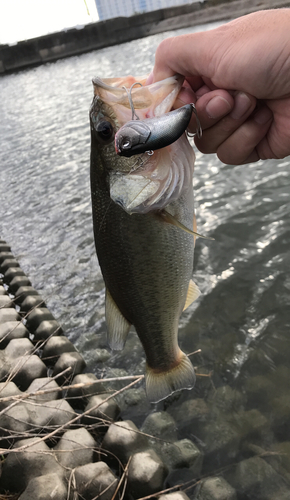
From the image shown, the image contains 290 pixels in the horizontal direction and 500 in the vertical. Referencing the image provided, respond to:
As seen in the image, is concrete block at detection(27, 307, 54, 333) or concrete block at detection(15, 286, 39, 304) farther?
concrete block at detection(15, 286, 39, 304)

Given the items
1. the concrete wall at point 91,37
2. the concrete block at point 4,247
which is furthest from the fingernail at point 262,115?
the concrete wall at point 91,37

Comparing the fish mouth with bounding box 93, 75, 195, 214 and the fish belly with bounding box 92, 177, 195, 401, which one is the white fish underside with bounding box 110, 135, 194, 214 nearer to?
the fish mouth with bounding box 93, 75, 195, 214

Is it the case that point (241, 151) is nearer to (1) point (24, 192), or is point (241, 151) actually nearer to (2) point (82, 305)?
(2) point (82, 305)

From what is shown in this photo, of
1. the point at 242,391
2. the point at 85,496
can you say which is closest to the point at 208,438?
the point at 242,391

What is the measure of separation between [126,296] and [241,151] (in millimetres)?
1075

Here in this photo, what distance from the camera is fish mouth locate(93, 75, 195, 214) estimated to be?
160 cm

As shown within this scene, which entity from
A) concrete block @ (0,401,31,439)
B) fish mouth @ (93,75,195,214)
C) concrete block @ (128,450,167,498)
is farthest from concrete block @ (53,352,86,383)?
fish mouth @ (93,75,195,214)

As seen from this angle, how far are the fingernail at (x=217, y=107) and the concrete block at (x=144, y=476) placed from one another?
7.46 feet

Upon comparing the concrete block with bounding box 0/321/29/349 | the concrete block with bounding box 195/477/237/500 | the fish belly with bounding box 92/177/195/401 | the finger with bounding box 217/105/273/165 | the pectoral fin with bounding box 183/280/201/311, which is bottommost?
the concrete block with bounding box 195/477/237/500

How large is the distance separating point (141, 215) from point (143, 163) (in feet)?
0.85

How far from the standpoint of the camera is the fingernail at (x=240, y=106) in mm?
1874

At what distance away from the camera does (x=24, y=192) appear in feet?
31.3

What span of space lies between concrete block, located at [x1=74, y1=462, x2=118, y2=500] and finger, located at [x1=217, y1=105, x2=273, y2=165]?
7.18 ft

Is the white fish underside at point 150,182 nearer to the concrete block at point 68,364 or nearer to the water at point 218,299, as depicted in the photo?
the water at point 218,299
